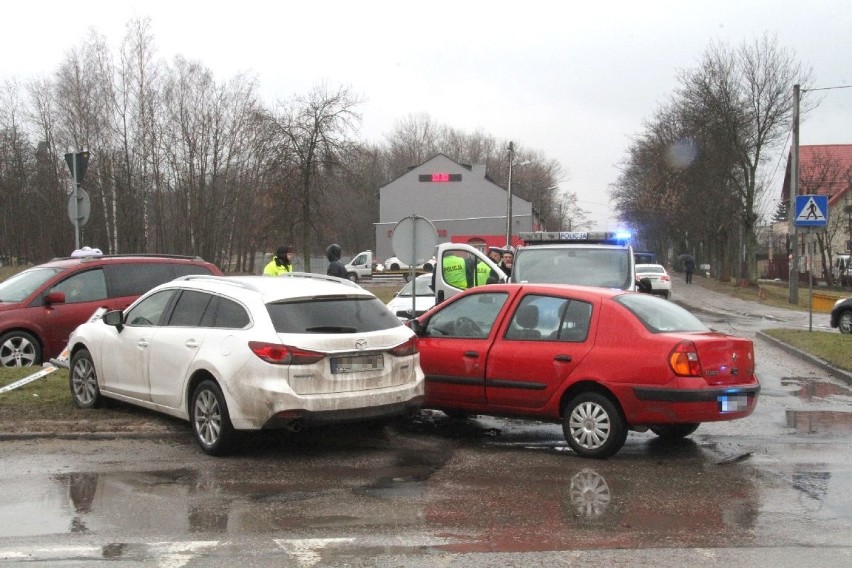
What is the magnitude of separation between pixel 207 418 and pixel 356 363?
1.42m

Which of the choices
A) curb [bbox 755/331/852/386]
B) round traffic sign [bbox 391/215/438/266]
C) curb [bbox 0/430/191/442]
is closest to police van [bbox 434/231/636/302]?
round traffic sign [bbox 391/215/438/266]

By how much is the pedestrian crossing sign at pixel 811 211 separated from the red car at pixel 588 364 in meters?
11.5

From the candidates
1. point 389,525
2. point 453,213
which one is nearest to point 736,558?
point 389,525

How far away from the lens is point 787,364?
49.4ft


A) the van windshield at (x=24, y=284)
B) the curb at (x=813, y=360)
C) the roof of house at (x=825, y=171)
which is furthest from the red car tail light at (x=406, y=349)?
the roof of house at (x=825, y=171)

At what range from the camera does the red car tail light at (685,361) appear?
7168mm

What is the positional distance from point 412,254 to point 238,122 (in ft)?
115

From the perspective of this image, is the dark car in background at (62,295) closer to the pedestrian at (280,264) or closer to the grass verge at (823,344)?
the pedestrian at (280,264)

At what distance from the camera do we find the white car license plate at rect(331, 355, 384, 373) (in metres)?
7.38

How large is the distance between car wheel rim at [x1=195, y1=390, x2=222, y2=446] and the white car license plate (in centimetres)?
110

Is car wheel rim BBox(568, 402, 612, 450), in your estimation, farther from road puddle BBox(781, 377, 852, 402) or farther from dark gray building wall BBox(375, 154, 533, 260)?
dark gray building wall BBox(375, 154, 533, 260)

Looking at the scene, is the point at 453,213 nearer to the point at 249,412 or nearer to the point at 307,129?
the point at 307,129

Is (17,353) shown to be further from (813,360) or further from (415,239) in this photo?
(813,360)

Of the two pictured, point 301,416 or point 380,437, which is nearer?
point 301,416
